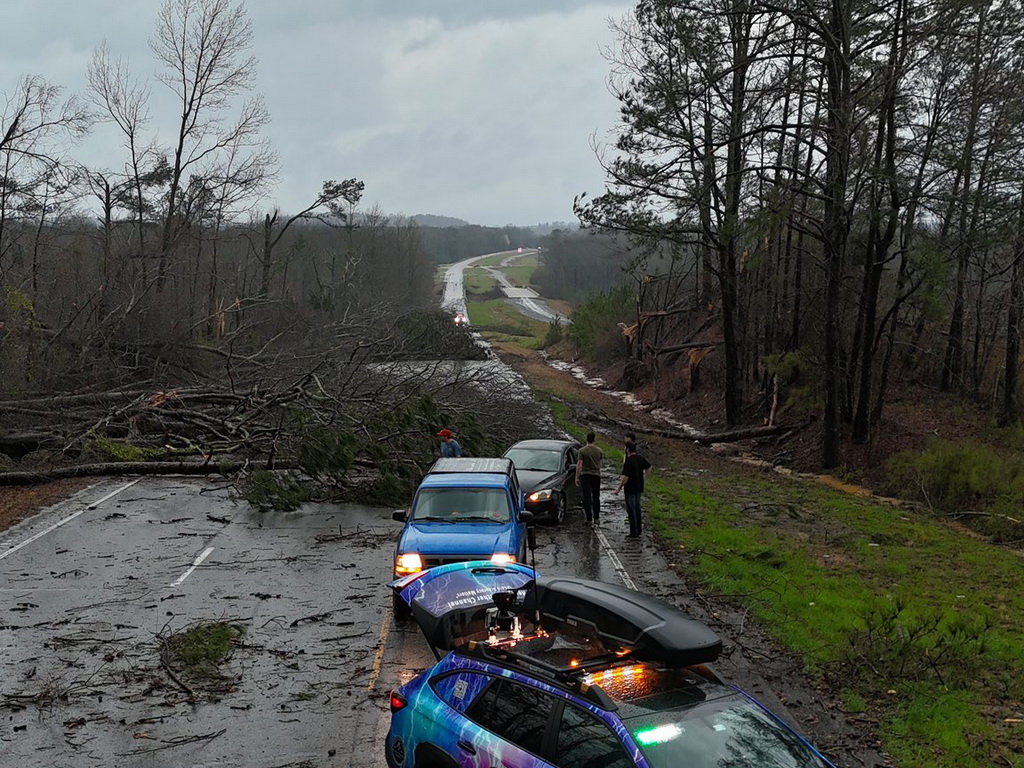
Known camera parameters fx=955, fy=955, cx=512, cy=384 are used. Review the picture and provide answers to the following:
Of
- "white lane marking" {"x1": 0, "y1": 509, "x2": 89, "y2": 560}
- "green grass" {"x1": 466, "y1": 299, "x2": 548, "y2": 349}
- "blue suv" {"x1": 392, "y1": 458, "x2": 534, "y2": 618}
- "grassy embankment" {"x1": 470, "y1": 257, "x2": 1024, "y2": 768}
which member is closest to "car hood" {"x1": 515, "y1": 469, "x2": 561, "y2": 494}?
"grassy embankment" {"x1": 470, "y1": 257, "x2": 1024, "y2": 768}

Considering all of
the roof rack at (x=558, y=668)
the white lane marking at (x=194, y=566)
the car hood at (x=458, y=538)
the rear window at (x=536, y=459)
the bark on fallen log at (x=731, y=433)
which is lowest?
the bark on fallen log at (x=731, y=433)

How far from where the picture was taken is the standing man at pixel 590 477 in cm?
1655

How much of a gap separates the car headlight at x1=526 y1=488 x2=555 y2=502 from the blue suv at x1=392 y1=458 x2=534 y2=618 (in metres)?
2.96

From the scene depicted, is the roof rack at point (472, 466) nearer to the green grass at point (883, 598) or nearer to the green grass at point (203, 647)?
the green grass at point (883, 598)

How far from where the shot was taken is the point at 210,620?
36.5 feet

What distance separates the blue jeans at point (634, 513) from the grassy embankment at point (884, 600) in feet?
1.72

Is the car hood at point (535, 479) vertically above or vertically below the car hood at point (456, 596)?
below

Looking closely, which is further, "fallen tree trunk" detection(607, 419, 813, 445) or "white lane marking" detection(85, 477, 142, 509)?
"fallen tree trunk" detection(607, 419, 813, 445)

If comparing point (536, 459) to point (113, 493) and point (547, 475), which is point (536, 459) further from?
point (113, 493)

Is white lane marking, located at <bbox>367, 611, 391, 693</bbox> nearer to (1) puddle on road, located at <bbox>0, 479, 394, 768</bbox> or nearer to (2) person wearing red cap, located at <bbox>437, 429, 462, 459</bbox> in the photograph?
(1) puddle on road, located at <bbox>0, 479, 394, 768</bbox>

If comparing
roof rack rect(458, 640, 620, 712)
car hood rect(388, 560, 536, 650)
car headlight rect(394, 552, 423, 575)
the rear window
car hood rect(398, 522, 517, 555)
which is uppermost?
roof rack rect(458, 640, 620, 712)

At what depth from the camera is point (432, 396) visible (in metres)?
22.0

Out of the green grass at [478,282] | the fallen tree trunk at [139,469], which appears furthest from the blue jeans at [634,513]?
the green grass at [478,282]

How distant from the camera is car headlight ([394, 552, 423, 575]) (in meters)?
11.2
